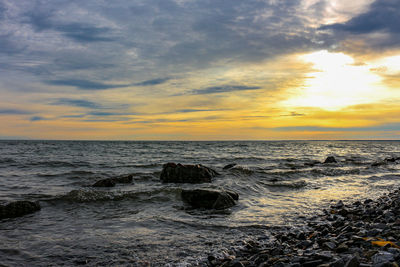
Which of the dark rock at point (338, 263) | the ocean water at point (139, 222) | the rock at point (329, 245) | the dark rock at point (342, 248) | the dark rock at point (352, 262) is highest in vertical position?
the dark rock at point (352, 262)

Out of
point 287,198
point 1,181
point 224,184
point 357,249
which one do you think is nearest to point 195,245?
point 357,249

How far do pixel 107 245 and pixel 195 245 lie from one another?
6.76 ft

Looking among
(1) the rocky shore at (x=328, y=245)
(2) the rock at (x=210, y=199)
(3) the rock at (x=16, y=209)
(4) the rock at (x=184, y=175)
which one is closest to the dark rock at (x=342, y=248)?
(1) the rocky shore at (x=328, y=245)

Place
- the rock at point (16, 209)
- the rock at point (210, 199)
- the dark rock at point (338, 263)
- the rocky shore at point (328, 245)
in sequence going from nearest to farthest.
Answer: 1. the dark rock at point (338, 263)
2. the rocky shore at point (328, 245)
3. the rock at point (16, 209)
4. the rock at point (210, 199)

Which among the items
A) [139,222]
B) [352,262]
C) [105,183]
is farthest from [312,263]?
[105,183]

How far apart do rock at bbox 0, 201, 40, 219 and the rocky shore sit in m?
6.75

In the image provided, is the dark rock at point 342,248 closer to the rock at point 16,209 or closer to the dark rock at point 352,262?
the dark rock at point 352,262

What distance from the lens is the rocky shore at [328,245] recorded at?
165 inches

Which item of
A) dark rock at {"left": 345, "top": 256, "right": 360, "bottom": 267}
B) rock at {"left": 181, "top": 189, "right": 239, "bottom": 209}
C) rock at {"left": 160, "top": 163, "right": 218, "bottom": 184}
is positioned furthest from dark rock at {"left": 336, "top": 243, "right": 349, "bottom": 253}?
rock at {"left": 160, "top": 163, "right": 218, "bottom": 184}

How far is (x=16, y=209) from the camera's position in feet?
27.4

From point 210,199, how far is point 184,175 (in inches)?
220

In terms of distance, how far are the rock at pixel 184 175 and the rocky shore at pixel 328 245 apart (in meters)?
7.88

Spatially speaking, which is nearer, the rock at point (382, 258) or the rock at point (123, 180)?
the rock at point (382, 258)

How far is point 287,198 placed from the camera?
1151 cm
